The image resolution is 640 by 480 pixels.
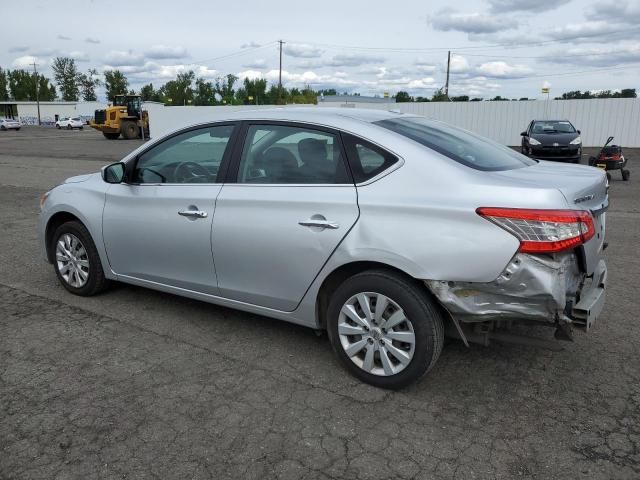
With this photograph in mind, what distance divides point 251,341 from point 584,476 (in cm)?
230

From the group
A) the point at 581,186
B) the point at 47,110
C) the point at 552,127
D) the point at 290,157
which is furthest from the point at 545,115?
the point at 47,110

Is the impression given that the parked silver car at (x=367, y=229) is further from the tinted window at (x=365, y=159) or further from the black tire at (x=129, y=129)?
the black tire at (x=129, y=129)

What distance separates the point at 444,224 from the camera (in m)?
2.95

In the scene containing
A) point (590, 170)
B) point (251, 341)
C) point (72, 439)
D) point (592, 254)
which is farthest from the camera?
point (251, 341)

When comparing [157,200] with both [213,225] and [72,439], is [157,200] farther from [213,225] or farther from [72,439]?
[72,439]

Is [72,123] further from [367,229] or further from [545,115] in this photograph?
[367,229]

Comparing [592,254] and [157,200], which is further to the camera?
[157,200]

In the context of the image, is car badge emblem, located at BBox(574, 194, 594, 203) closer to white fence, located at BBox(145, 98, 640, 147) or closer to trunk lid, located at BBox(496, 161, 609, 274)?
trunk lid, located at BBox(496, 161, 609, 274)

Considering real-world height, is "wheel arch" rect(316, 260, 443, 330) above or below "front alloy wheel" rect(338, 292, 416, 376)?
above

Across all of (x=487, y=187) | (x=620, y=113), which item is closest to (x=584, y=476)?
(x=487, y=187)

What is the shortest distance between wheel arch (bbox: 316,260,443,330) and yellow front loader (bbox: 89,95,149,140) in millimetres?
36725

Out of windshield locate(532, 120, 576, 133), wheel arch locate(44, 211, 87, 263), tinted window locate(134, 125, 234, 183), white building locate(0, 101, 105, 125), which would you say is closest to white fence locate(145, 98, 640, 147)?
windshield locate(532, 120, 576, 133)

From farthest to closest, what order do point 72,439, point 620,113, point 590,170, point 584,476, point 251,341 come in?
point 620,113, point 251,341, point 590,170, point 72,439, point 584,476

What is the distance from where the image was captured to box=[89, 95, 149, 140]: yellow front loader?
37.9 meters
